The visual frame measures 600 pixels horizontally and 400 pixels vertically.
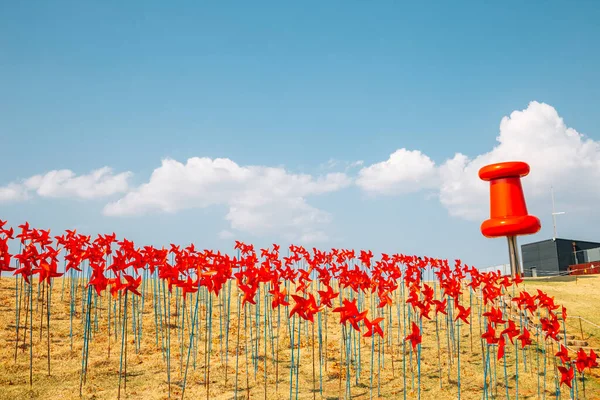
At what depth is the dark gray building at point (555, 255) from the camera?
45562mm

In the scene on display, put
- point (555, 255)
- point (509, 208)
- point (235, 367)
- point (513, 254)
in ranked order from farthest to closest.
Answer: point (555, 255)
point (513, 254)
point (509, 208)
point (235, 367)

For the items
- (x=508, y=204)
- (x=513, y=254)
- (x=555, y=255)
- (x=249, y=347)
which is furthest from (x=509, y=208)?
(x=555, y=255)

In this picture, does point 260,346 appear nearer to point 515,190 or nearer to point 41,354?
point 41,354

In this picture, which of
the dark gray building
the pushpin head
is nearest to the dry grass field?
the pushpin head

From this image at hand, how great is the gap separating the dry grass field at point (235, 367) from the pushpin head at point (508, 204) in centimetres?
605

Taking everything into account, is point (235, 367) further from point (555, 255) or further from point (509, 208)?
point (555, 255)

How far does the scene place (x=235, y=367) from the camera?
13.0 meters

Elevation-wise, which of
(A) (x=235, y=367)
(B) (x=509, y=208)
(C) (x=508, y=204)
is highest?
(C) (x=508, y=204)

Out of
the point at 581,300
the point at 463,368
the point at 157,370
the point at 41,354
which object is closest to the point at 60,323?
the point at 41,354

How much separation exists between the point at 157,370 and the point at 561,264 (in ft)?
145

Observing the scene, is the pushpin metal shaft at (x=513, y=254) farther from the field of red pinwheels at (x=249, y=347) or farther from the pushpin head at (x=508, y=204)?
the field of red pinwheels at (x=249, y=347)

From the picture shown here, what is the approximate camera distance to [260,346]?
14.8 m

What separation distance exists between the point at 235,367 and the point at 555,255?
139 ft

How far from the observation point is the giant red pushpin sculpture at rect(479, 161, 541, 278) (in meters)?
22.3
